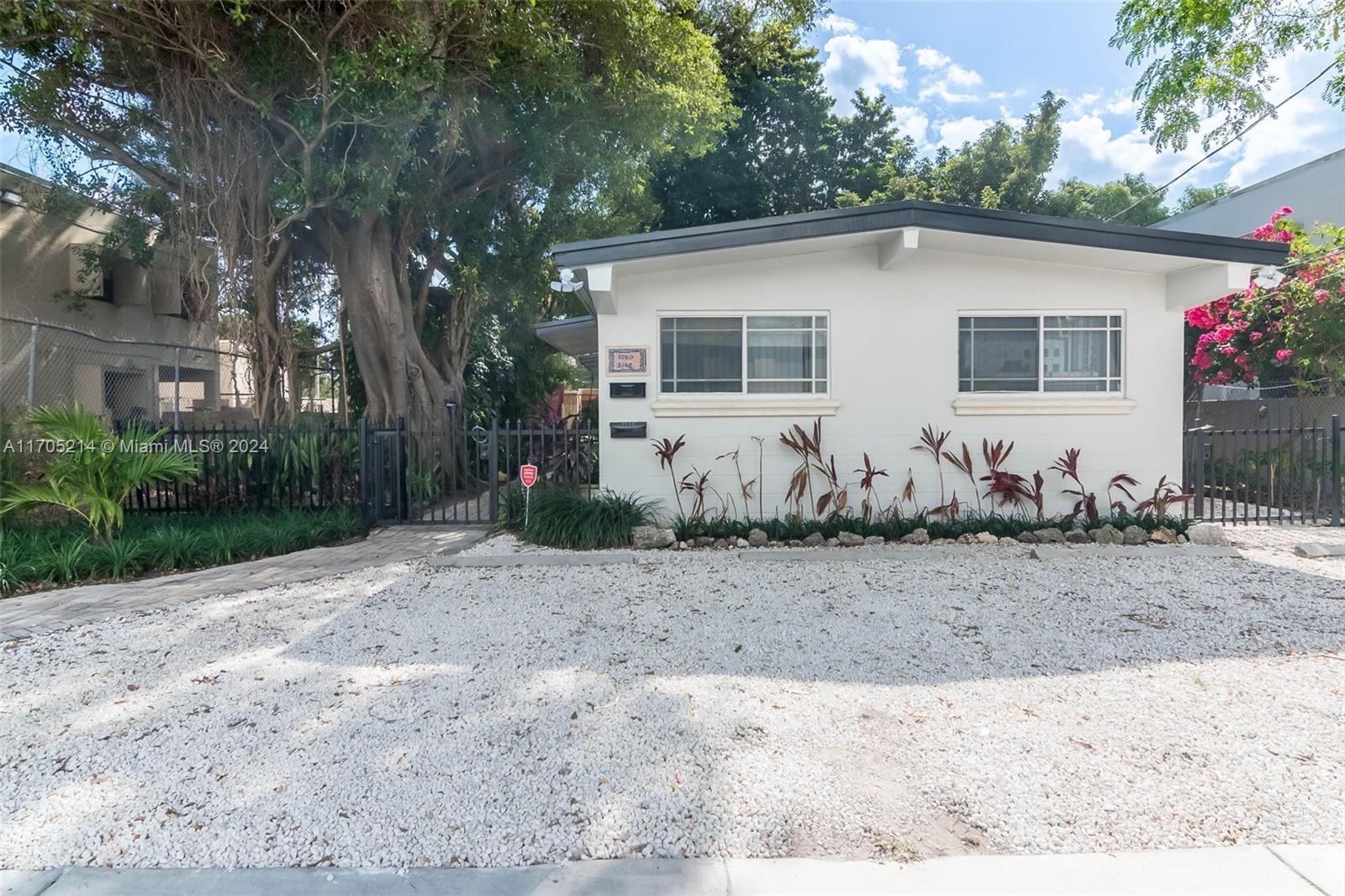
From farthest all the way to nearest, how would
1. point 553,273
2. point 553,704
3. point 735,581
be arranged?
point 553,273, point 735,581, point 553,704

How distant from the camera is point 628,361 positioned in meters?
8.03

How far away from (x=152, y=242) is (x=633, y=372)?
1024cm

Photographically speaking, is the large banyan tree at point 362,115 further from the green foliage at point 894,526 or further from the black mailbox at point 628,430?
the green foliage at point 894,526

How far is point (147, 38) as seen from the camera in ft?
27.4

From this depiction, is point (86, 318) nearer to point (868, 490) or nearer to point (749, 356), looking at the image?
point (749, 356)

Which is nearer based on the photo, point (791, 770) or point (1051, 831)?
point (1051, 831)

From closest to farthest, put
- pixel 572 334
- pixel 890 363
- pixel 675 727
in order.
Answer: pixel 675 727, pixel 890 363, pixel 572 334

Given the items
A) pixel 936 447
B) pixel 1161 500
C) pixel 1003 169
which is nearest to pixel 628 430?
pixel 936 447

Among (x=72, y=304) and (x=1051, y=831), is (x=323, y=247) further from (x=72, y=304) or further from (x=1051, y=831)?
(x=1051, y=831)

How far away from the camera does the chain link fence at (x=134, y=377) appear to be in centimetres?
1122

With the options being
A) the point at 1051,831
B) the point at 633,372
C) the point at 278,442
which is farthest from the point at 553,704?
the point at 278,442

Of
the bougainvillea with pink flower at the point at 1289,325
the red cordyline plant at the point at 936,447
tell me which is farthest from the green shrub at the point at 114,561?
the bougainvillea with pink flower at the point at 1289,325

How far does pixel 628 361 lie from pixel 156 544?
5206 mm

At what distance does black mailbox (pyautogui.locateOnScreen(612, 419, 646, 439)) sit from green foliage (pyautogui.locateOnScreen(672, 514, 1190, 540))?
110 cm
